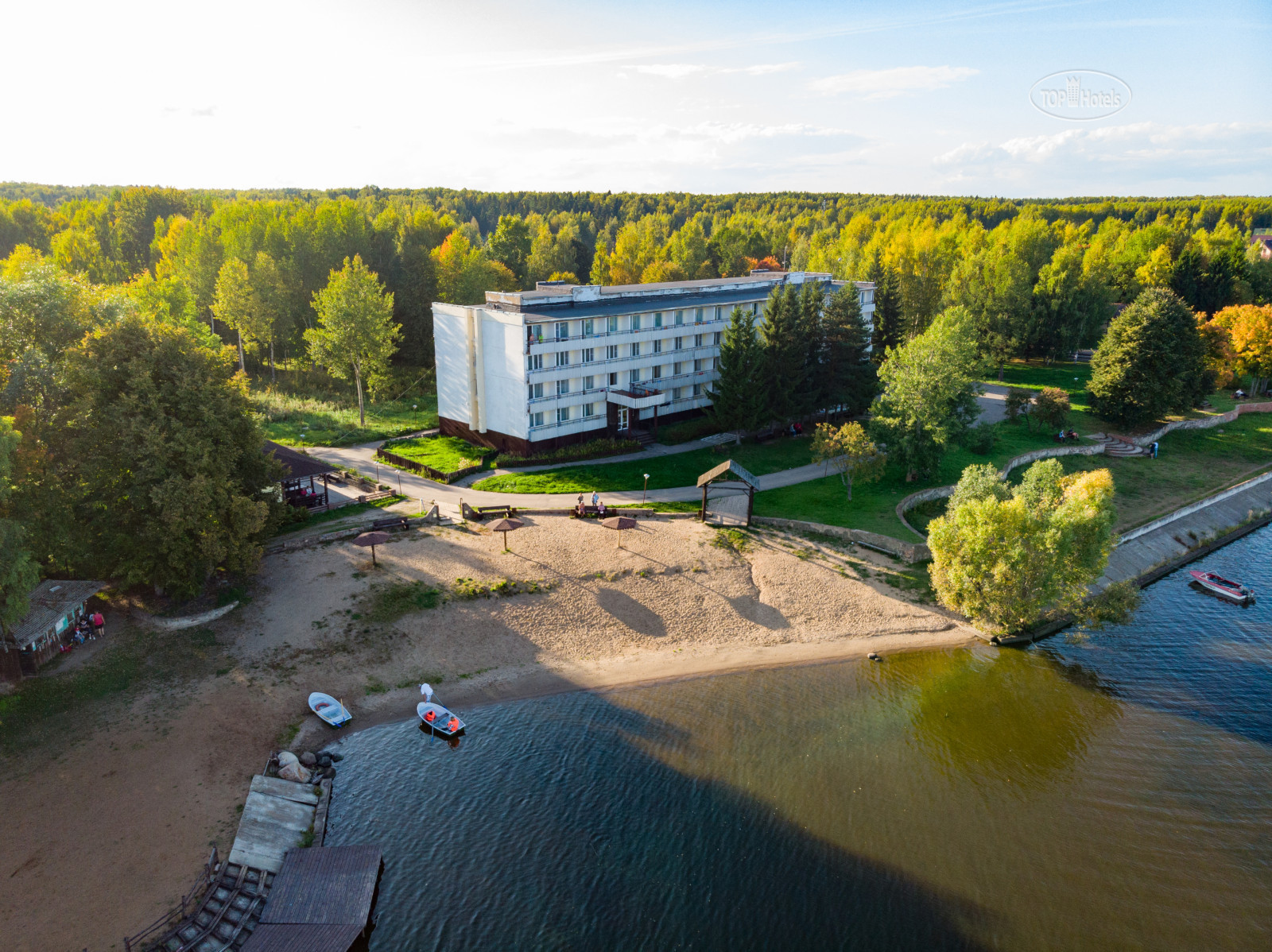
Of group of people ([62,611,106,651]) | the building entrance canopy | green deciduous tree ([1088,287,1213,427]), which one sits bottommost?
group of people ([62,611,106,651])

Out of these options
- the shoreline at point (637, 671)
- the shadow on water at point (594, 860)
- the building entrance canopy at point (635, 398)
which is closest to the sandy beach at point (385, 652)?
the shoreline at point (637, 671)

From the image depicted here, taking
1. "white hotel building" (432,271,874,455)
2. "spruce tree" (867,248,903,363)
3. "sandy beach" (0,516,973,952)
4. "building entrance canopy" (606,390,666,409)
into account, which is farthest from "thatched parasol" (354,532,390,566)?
"spruce tree" (867,248,903,363)

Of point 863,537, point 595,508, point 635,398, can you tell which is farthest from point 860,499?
point 635,398

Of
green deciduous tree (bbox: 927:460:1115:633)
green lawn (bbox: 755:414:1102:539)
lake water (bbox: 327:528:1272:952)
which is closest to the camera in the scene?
lake water (bbox: 327:528:1272:952)

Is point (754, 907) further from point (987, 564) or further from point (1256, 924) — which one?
point (987, 564)

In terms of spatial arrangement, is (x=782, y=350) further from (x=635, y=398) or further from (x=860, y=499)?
(x=860, y=499)

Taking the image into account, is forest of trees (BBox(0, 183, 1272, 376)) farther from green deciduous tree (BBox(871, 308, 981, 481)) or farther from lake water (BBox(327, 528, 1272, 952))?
lake water (BBox(327, 528, 1272, 952))
